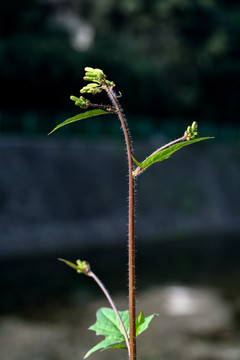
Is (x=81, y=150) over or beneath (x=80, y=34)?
beneath

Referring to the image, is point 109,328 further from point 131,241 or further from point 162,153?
point 162,153

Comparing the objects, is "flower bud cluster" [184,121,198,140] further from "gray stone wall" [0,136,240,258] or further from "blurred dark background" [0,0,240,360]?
"gray stone wall" [0,136,240,258]

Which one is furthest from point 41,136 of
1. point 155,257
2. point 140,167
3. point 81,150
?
point 140,167

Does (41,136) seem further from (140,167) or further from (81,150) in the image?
(140,167)

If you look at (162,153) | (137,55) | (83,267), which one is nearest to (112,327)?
(83,267)

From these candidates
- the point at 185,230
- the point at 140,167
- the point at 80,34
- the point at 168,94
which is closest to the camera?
the point at 140,167

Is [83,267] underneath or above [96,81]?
underneath

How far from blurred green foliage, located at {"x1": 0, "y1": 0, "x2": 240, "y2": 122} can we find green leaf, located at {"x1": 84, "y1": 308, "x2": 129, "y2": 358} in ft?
98.0

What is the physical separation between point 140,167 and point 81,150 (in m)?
28.1

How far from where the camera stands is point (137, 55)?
38125 mm

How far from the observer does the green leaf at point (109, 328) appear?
1415mm

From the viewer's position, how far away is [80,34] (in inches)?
1864

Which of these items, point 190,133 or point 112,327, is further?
point 112,327

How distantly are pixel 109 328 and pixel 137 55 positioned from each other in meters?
37.5
